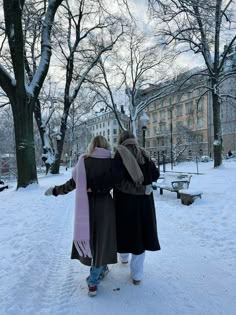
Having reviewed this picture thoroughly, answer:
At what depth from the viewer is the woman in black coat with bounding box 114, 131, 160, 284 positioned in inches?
144

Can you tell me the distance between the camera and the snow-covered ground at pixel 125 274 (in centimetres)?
331

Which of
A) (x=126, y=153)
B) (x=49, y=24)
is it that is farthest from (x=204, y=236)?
(x=49, y=24)

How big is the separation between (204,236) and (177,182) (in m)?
4.93

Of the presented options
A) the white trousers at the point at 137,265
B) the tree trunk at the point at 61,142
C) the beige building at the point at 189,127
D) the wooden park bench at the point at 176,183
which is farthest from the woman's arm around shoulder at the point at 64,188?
the beige building at the point at 189,127

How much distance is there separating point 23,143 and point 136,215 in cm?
949

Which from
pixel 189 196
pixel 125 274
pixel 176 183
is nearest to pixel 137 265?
→ pixel 125 274

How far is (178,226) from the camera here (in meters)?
6.86

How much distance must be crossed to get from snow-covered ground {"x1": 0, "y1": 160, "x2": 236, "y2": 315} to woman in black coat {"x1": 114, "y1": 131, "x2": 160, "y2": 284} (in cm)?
49

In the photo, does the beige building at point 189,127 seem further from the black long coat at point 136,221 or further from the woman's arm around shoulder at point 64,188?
the woman's arm around shoulder at point 64,188

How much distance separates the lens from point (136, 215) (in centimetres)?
367

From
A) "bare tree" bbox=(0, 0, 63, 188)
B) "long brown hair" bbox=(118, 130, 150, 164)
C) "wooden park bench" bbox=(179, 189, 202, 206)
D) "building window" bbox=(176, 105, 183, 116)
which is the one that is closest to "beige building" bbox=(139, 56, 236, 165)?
"building window" bbox=(176, 105, 183, 116)

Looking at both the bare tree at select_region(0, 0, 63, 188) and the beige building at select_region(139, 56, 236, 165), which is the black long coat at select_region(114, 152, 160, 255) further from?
the beige building at select_region(139, 56, 236, 165)

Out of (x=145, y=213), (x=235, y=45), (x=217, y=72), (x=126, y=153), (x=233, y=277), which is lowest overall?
(x=233, y=277)

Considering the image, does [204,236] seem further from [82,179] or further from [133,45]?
[133,45]
